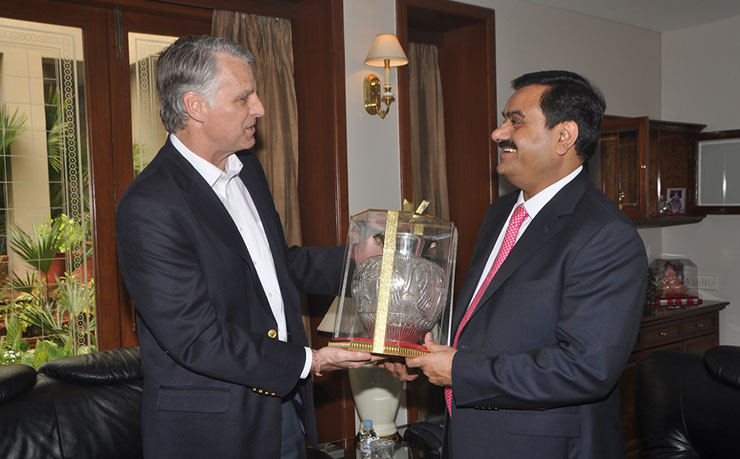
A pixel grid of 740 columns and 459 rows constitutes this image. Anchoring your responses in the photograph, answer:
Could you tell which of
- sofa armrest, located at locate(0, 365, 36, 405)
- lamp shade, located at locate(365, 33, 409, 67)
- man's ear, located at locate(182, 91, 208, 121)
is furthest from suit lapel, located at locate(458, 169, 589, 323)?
lamp shade, located at locate(365, 33, 409, 67)

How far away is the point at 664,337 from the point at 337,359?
3235 mm

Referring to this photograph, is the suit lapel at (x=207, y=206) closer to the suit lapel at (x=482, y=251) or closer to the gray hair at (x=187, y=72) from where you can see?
the gray hair at (x=187, y=72)

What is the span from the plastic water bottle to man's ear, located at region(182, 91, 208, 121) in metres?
1.28

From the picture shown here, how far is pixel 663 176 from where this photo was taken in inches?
193

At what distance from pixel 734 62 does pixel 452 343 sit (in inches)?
159

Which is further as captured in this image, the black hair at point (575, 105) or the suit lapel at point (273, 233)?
the suit lapel at point (273, 233)

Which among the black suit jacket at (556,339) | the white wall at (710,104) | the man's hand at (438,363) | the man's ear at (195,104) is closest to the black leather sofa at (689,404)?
the black suit jacket at (556,339)

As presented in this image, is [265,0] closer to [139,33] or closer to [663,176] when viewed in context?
[139,33]

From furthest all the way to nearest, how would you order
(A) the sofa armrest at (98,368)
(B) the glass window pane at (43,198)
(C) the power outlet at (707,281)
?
1. (C) the power outlet at (707,281)
2. (B) the glass window pane at (43,198)
3. (A) the sofa armrest at (98,368)

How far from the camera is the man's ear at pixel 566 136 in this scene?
1.71 metres

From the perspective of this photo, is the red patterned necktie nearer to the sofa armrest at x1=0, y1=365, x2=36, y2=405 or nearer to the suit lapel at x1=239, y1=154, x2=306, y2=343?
the suit lapel at x1=239, y1=154, x2=306, y2=343

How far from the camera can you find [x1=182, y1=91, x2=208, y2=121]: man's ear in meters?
1.77

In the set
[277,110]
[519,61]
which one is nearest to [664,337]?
[519,61]

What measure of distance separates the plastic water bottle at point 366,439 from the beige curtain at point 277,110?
1247mm
